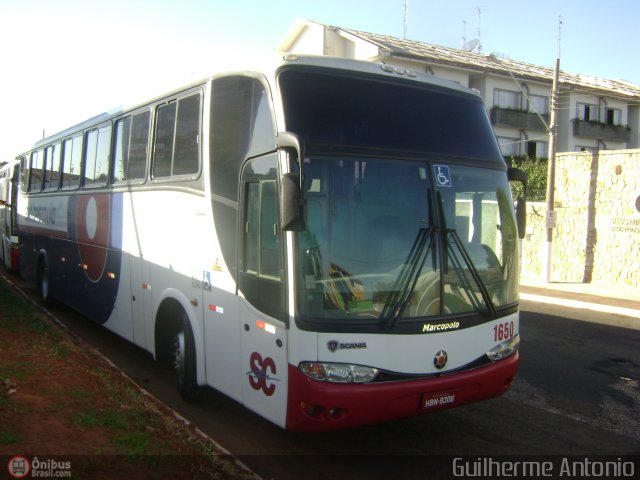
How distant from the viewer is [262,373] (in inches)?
201

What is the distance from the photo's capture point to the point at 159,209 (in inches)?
278

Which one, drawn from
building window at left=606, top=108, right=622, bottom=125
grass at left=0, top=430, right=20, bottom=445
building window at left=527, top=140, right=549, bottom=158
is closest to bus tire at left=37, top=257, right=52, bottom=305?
grass at left=0, top=430, right=20, bottom=445

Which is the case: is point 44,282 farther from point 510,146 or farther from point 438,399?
point 510,146

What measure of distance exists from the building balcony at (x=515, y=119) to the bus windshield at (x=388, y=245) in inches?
1449

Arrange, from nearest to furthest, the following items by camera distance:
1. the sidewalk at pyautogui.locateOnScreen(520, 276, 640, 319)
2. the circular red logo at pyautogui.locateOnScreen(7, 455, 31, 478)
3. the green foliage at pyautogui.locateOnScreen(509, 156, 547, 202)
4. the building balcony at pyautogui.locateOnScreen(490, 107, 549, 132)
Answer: the circular red logo at pyautogui.locateOnScreen(7, 455, 31, 478) → the sidewalk at pyautogui.locateOnScreen(520, 276, 640, 319) → the green foliage at pyautogui.locateOnScreen(509, 156, 547, 202) → the building balcony at pyautogui.locateOnScreen(490, 107, 549, 132)

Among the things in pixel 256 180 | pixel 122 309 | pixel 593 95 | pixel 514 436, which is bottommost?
pixel 514 436

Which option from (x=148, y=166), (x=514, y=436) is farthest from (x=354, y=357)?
(x=148, y=166)

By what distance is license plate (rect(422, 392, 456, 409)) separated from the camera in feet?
16.0

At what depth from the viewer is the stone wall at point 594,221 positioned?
1838cm

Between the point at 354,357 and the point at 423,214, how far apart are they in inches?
51.4

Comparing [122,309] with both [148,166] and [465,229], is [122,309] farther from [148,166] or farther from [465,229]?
[465,229]

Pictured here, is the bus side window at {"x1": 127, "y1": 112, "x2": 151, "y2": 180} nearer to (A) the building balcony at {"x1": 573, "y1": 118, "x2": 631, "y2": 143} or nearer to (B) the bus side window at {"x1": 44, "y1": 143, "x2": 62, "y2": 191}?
(B) the bus side window at {"x1": 44, "y1": 143, "x2": 62, "y2": 191}

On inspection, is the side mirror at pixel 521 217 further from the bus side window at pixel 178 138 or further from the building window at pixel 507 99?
the building window at pixel 507 99

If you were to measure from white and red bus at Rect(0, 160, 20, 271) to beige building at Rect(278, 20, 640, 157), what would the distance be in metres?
20.6
